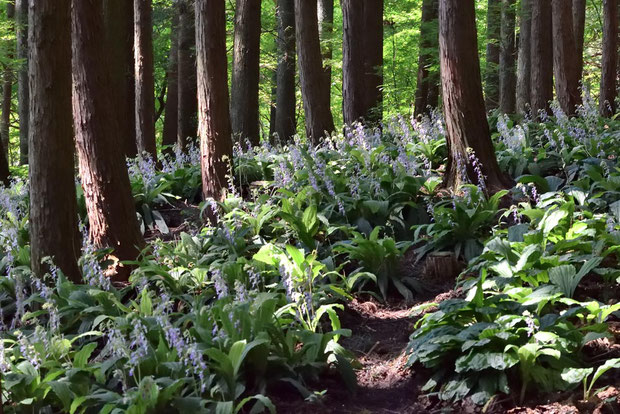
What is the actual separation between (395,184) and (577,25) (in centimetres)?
865

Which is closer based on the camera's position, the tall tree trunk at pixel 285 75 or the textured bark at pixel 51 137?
the textured bark at pixel 51 137

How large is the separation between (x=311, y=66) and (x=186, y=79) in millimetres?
4350

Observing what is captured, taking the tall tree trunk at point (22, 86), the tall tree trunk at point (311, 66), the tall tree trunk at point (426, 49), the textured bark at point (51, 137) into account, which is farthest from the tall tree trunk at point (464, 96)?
the tall tree trunk at point (22, 86)

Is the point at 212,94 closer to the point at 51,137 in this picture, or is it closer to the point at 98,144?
the point at 98,144

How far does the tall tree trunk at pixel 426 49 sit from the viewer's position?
14242mm

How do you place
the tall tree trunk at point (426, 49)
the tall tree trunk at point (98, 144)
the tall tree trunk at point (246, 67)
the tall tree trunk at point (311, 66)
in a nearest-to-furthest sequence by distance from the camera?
the tall tree trunk at point (98, 144) < the tall tree trunk at point (311, 66) < the tall tree trunk at point (246, 67) < the tall tree trunk at point (426, 49)

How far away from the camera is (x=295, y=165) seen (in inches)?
350

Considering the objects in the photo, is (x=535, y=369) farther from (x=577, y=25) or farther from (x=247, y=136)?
(x=577, y=25)

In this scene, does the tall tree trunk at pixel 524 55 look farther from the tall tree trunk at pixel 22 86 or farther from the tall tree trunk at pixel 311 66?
the tall tree trunk at pixel 22 86

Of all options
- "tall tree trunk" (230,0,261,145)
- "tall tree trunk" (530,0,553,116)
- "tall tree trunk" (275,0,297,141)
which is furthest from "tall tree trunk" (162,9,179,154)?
"tall tree trunk" (530,0,553,116)

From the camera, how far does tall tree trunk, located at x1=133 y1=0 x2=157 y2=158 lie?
40.9 ft

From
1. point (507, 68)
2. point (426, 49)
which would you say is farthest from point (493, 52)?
point (426, 49)

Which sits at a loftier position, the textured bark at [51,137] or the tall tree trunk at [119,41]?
the tall tree trunk at [119,41]

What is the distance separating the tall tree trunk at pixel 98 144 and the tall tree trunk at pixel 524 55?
904 centimetres
